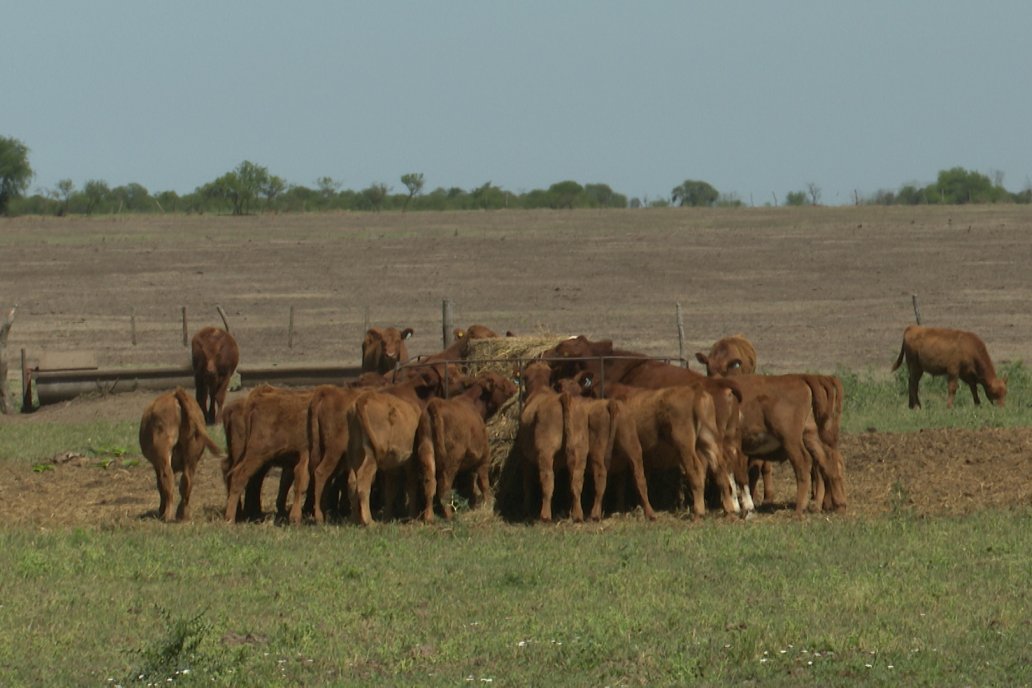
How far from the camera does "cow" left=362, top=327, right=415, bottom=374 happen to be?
77.5ft

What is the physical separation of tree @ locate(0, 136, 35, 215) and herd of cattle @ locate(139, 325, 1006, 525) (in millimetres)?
51254

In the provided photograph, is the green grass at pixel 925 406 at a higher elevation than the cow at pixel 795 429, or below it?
below

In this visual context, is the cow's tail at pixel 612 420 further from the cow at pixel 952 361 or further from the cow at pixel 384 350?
the cow at pixel 952 361

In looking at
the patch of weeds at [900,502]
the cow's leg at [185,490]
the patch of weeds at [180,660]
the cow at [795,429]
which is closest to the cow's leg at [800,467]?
the cow at [795,429]

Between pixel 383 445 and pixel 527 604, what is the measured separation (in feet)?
12.6

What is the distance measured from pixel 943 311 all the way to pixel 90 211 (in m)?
42.1

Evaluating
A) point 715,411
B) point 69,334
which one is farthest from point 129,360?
point 715,411

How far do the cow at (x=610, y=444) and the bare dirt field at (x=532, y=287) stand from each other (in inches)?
123

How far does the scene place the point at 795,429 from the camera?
50.0 feet

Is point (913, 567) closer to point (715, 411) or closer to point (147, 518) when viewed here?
point (715, 411)

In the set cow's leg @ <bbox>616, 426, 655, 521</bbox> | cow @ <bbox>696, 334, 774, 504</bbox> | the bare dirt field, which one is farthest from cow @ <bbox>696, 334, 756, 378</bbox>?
cow's leg @ <bbox>616, 426, 655, 521</bbox>

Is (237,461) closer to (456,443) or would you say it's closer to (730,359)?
(456,443)

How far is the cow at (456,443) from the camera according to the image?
14.9 metres

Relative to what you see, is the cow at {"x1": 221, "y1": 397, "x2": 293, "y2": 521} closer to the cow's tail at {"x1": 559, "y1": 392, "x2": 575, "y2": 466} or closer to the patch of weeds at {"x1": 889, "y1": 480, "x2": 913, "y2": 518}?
the cow's tail at {"x1": 559, "y1": 392, "x2": 575, "y2": 466}
